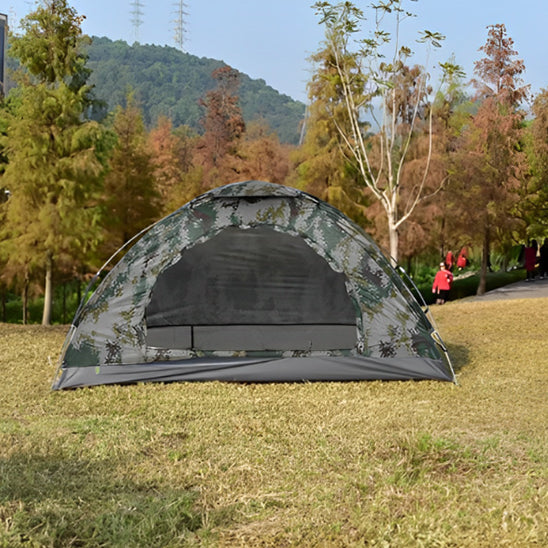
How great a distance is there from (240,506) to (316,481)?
1.63ft

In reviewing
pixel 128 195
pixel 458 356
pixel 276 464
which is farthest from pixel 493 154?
pixel 276 464

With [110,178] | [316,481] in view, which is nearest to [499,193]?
[110,178]

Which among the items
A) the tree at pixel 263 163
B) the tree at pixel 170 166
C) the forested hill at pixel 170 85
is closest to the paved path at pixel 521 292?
the tree at pixel 263 163

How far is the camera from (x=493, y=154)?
66.9ft

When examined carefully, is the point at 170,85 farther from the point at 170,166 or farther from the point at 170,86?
the point at 170,166

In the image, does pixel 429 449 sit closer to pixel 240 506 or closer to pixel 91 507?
pixel 240 506

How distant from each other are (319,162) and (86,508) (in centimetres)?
1948

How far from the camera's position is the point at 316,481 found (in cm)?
377

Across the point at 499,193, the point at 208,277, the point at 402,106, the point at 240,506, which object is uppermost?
the point at 402,106

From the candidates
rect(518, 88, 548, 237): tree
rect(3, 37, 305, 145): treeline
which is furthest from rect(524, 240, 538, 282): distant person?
rect(3, 37, 305, 145): treeline

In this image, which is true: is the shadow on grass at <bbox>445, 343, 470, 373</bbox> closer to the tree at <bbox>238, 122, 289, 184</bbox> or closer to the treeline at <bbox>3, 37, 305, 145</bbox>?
the tree at <bbox>238, 122, 289, 184</bbox>

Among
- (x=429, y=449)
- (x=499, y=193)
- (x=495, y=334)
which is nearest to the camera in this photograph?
(x=429, y=449)

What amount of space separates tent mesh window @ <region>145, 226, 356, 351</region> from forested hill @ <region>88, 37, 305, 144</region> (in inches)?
2801

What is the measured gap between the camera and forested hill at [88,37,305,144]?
84312mm
